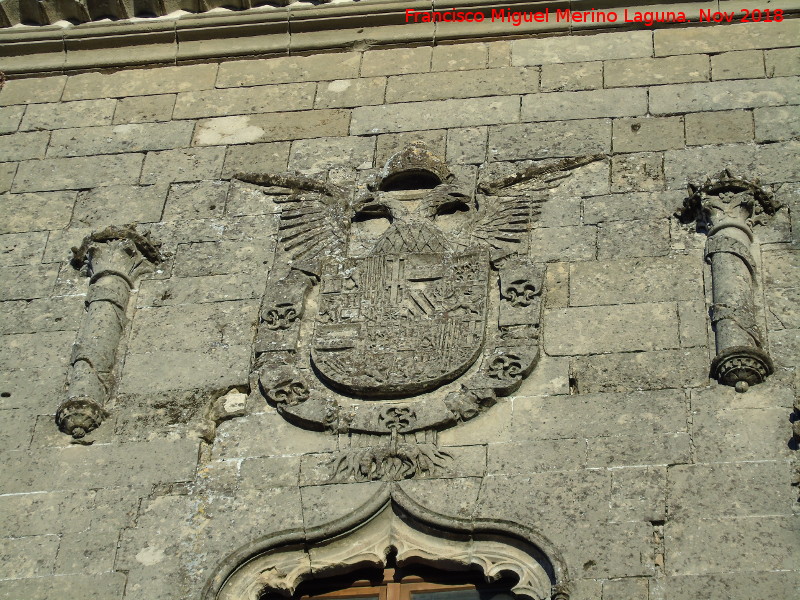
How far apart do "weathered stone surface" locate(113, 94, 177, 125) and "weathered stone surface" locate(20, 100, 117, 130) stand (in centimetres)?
6

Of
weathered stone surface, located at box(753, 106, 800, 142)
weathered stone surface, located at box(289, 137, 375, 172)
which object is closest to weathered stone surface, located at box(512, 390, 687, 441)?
weathered stone surface, located at box(753, 106, 800, 142)

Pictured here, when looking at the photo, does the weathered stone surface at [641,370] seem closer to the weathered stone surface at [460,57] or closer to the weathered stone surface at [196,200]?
the weathered stone surface at [196,200]

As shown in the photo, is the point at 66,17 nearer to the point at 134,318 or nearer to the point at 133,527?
the point at 134,318

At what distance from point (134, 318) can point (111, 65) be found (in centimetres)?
246

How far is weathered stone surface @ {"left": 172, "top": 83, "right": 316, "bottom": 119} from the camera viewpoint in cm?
1048

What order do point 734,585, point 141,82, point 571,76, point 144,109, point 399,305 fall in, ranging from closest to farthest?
point 734,585 → point 399,305 → point 571,76 → point 144,109 → point 141,82

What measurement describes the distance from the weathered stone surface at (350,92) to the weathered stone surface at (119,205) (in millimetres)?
1125

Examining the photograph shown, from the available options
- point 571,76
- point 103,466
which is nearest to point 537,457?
point 103,466

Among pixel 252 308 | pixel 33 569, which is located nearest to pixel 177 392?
pixel 252 308

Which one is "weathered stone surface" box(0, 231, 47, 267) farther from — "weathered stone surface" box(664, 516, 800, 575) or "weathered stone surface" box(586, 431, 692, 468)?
"weathered stone surface" box(664, 516, 800, 575)

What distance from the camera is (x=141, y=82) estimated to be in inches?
429

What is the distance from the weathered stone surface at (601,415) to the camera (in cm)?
809

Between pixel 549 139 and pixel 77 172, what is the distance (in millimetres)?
2765

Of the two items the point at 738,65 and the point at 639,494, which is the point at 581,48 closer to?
the point at 738,65
